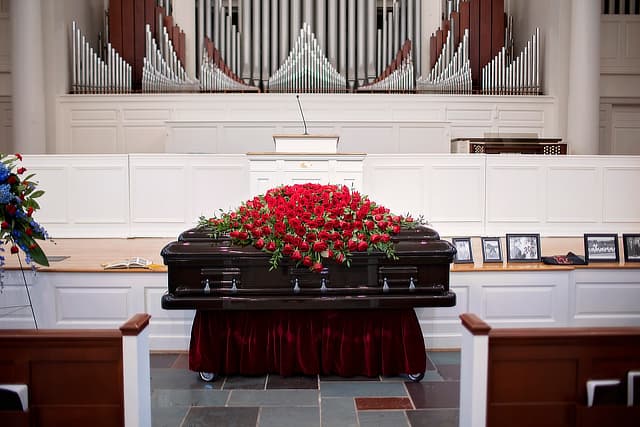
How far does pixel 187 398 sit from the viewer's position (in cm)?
335

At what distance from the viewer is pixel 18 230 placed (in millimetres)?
→ 3143

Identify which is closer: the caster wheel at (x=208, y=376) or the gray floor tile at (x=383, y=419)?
the gray floor tile at (x=383, y=419)

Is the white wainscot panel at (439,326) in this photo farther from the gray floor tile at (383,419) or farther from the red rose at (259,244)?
the red rose at (259,244)

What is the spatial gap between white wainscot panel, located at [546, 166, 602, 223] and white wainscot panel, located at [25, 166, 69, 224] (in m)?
5.57

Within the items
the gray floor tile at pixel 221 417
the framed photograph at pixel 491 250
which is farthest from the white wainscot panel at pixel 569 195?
the gray floor tile at pixel 221 417

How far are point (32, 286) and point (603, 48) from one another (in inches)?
360

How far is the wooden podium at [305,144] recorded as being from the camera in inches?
251

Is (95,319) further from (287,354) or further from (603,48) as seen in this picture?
(603,48)

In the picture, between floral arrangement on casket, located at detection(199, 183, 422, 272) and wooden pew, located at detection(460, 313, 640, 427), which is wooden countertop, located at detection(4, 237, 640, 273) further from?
wooden pew, located at detection(460, 313, 640, 427)

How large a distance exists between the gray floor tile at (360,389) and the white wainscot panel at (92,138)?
710 cm

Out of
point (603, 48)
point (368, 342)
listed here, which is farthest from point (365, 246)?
point (603, 48)

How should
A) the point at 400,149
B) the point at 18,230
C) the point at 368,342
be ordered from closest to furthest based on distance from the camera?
the point at 18,230 → the point at 368,342 → the point at 400,149

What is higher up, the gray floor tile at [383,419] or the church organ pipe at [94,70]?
the church organ pipe at [94,70]

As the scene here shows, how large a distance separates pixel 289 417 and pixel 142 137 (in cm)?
726
